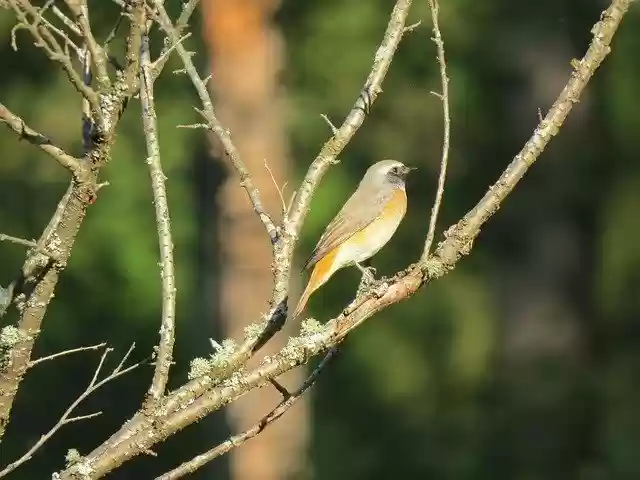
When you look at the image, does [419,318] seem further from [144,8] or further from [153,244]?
[144,8]

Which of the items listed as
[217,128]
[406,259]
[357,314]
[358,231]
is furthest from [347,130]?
[406,259]

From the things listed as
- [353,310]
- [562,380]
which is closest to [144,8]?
[353,310]

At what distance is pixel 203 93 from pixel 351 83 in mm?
8563

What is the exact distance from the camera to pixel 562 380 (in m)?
10.3

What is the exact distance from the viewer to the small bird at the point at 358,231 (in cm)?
590

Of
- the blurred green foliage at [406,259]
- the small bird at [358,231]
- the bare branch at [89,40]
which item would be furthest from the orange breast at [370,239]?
the blurred green foliage at [406,259]

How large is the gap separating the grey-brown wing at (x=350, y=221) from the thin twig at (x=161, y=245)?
273cm

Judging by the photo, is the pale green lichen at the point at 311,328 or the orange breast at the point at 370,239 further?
the orange breast at the point at 370,239

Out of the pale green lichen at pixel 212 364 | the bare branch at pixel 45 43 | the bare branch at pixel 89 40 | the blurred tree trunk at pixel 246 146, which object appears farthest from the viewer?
the blurred tree trunk at pixel 246 146

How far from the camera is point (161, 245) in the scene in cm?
307

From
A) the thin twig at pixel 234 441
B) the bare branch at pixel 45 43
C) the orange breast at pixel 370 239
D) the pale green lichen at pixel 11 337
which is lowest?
the thin twig at pixel 234 441

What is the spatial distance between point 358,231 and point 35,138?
3.20 meters

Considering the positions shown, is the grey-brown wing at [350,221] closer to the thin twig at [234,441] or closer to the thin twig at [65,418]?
the thin twig at [234,441]

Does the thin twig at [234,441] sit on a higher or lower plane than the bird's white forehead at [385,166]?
lower
